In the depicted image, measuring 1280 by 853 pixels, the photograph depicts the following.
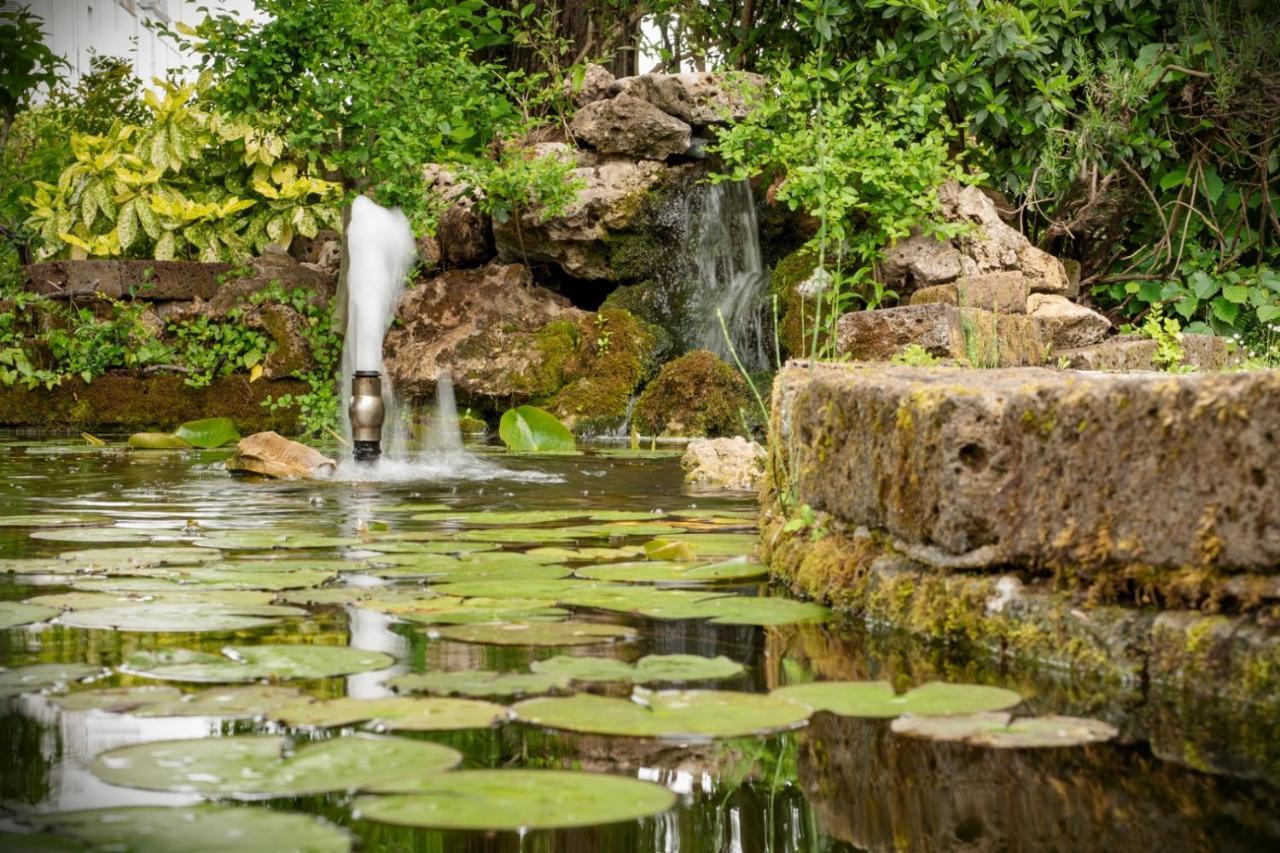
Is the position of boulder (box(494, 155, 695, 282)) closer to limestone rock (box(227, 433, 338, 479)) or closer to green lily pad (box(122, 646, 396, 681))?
limestone rock (box(227, 433, 338, 479))

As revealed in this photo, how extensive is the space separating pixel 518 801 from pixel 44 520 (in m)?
2.99

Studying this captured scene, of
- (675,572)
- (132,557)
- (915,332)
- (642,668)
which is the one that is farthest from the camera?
(915,332)

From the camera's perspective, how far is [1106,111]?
8836 mm

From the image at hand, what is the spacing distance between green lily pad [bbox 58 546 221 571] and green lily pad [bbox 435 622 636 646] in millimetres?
1037

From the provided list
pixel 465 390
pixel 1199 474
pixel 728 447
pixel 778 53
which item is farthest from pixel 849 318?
pixel 1199 474

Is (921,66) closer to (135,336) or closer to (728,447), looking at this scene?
(728,447)

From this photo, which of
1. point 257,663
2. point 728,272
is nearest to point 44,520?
point 257,663

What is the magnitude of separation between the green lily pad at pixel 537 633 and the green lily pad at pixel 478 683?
227mm

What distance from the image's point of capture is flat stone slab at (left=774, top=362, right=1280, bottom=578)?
1794mm

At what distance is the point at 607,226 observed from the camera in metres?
9.02

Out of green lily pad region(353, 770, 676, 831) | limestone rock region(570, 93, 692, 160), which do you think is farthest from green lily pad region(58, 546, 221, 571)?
limestone rock region(570, 93, 692, 160)

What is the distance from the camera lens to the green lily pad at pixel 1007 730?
1.65m

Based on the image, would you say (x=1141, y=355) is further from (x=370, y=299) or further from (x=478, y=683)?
(x=478, y=683)

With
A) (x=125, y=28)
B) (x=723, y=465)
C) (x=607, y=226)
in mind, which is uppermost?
(x=125, y=28)
